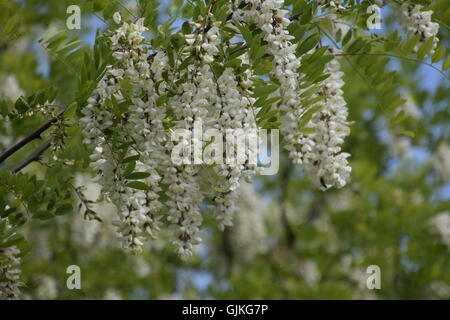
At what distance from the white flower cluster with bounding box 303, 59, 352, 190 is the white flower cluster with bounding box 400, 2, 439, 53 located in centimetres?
36

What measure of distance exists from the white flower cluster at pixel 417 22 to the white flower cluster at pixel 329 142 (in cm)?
36

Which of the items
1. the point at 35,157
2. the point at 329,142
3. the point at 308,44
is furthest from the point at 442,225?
the point at 35,157

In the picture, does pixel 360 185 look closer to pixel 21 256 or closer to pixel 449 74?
pixel 449 74

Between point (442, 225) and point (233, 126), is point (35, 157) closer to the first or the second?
point (233, 126)

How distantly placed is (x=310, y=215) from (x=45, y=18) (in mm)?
3908

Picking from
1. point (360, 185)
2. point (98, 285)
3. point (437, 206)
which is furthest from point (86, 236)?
point (437, 206)

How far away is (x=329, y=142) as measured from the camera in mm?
2037

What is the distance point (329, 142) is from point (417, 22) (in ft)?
2.00

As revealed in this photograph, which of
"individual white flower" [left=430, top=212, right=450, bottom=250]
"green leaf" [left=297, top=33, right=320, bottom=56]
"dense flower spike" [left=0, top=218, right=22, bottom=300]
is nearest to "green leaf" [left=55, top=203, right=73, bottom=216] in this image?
"dense flower spike" [left=0, top=218, right=22, bottom=300]

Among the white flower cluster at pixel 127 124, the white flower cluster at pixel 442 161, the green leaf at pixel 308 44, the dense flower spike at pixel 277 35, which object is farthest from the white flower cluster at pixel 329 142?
the white flower cluster at pixel 442 161

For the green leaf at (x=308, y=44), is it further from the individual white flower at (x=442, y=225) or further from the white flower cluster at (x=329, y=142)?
the individual white flower at (x=442, y=225)

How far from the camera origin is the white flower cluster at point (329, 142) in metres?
2.02

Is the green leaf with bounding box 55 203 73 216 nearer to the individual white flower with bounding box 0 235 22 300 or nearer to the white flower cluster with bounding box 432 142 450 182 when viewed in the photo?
the individual white flower with bounding box 0 235 22 300

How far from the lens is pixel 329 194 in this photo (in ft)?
21.7
